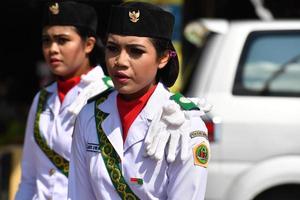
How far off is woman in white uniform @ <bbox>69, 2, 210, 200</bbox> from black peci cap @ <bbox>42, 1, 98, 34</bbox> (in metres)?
0.84

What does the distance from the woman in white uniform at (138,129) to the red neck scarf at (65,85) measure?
0.84 m

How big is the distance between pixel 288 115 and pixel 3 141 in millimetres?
5162

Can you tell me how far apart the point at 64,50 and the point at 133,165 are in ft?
3.56

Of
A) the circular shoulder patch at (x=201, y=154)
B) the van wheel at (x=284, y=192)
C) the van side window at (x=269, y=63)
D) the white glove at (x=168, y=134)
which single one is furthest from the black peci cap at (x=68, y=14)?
the van wheel at (x=284, y=192)

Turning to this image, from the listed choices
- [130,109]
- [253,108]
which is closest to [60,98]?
A: [130,109]

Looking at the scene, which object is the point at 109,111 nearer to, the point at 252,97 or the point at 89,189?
the point at 89,189

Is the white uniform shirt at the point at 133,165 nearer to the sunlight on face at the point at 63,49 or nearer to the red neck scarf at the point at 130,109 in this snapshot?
the red neck scarf at the point at 130,109

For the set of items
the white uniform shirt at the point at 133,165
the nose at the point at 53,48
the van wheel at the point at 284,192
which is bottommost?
the white uniform shirt at the point at 133,165

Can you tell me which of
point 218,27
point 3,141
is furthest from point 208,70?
point 3,141

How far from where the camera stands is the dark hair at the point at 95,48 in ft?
12.3

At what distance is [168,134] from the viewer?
108 inches

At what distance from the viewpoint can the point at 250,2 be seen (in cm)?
1034

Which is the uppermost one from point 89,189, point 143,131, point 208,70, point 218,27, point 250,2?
point 250,2

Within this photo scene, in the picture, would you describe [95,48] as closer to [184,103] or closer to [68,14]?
[68,14]
